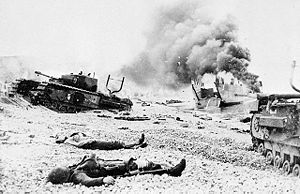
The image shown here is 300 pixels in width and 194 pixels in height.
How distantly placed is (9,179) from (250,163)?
241 inches

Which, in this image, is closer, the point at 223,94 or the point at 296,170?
the point at 296,170

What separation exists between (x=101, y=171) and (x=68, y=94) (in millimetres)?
14597

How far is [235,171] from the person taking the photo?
751 cm

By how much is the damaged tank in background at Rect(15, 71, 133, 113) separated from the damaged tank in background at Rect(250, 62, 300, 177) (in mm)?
11303

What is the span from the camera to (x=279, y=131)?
364 inches

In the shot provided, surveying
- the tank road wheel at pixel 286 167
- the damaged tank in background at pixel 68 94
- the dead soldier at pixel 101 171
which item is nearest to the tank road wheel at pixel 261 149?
the tank road wheel at pixel 286 167

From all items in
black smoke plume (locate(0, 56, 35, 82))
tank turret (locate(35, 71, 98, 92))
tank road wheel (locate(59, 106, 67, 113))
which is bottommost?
tank road wheel (locate(59, 106, 67, 113))

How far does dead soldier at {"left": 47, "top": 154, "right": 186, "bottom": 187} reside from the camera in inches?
206

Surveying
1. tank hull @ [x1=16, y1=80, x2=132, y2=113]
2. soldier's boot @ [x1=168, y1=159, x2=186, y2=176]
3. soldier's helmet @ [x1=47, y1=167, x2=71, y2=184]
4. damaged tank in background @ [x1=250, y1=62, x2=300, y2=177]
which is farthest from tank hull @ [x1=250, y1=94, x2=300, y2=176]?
tank hull @ [x1=16, y1=80, x2=132, y2=113]

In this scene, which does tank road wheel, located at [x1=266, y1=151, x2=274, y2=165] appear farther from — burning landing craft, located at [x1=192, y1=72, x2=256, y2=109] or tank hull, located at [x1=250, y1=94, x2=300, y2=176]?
burning landing craft, located at [x1=192, y1=72, x2=256, y2=109]

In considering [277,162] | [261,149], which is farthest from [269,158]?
[261,149]

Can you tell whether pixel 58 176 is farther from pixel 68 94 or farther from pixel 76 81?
pixel 76 81

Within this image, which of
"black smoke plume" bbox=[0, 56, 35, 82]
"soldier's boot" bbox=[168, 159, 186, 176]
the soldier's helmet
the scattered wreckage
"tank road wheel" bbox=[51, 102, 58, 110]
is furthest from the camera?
"black smoke plume" bbox=[0, 56, 35, 82]

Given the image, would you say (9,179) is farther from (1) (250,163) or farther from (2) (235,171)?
(1) (250,163)
